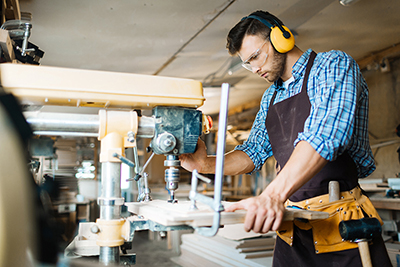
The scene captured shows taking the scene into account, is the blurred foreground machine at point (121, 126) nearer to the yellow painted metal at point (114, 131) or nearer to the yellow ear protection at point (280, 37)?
the yellow painted metal at point (114, 131)

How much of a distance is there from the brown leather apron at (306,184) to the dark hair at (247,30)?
28 cm

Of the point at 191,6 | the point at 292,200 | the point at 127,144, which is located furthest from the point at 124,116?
the point at 191,6

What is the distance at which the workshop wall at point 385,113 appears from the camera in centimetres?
445

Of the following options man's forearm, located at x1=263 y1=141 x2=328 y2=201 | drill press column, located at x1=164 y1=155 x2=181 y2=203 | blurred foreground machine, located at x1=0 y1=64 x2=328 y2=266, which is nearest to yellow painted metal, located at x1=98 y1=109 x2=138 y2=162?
blurred foreground machine, located at x1=0 y1=64 x2=328 y2=266

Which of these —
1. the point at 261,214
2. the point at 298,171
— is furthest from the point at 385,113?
the point at 261,214

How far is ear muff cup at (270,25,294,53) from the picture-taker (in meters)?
1.49

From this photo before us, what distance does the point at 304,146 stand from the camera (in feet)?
3.33

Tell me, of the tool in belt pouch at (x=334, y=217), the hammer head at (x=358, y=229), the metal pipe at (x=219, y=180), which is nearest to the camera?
the metal pipe at (x=219, y=180)

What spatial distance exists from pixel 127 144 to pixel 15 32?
101cm

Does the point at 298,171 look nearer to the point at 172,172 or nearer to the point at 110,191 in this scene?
the point at 172,172

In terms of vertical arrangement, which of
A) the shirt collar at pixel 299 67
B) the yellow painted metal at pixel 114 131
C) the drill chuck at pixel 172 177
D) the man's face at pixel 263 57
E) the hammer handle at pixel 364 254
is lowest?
the hammer handle at pixel 364 254

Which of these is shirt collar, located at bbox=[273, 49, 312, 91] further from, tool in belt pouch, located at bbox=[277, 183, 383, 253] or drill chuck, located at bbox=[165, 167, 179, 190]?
drill chuck, located at bbox=[165, 167, 179, 190]

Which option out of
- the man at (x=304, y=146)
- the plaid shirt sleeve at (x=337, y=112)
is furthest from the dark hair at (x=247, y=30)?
the plaid shirt sleeve at (x=337, y=112)

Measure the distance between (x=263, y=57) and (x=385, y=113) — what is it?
384 cm
